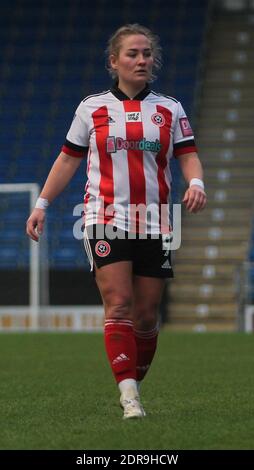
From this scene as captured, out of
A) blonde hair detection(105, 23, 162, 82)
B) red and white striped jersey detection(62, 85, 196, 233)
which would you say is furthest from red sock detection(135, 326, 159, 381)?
blonde hair detection(105, 23, 162, 82)

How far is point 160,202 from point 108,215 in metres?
0.26

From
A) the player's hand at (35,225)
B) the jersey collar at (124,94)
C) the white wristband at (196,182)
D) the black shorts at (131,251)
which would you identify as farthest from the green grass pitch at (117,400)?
the jersey collar at (124,94)

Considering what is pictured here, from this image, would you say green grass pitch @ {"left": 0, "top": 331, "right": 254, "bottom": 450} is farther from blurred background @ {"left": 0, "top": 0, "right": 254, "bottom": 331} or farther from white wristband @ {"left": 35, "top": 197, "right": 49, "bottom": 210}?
blurred background @ {"left": 0, "top": 0, "right": 254, "bottom": 331}

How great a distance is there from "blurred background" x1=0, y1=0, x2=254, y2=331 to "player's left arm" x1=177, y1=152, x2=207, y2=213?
11.3 metres

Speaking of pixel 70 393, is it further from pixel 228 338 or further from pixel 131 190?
pixel 228 338

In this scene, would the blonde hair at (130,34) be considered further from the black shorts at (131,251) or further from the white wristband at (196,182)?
the black shorts at (131,251)

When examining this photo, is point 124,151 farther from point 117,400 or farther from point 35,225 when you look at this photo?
point 117,400

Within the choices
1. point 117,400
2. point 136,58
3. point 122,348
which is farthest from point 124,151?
point 117,400

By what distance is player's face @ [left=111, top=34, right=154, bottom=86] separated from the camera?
4934mm

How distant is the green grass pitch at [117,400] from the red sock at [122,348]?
0.21 metres

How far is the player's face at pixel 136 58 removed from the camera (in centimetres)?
493

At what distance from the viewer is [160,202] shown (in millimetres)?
5023
